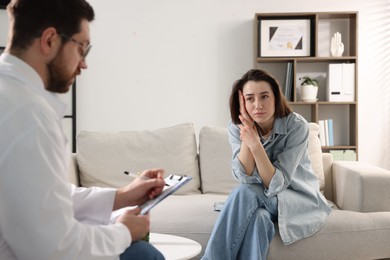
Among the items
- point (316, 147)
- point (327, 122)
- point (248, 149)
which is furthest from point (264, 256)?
point (327, 122)

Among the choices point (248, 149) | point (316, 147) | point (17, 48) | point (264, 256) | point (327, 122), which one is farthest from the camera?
point (327, 122)

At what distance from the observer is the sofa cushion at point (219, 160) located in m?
3.28

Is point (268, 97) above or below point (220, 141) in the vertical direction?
above

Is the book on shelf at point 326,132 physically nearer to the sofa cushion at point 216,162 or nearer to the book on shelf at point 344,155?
the book on shelf at point 344,155

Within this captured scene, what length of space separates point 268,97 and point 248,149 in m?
0.28

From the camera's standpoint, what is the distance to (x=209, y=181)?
3.34 m

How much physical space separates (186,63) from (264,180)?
2314 millimetres

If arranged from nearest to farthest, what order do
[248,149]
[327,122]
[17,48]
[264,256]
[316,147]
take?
[17,48]
[264,256]
[248,149]
[316,147]
[327,122]

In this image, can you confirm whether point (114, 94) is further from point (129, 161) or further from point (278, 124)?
point (278, 124)

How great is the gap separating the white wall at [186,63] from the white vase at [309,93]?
44 centimetres

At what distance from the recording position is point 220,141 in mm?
3387

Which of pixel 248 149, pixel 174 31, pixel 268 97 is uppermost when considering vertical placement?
pixel 174 31

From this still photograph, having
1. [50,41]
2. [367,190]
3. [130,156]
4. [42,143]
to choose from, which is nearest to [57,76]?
[50,41]

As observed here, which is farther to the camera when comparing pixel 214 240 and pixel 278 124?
pixel 278 124
